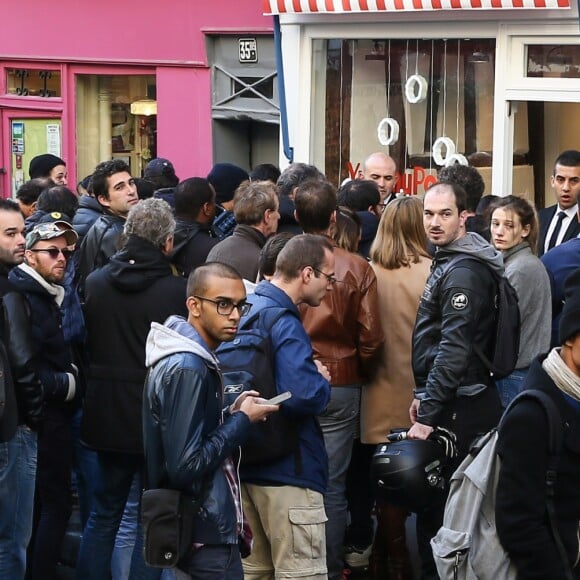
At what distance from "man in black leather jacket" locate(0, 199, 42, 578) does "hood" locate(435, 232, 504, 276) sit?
80.5 inches

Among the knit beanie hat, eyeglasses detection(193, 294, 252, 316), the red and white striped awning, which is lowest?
eyeglasses detection(193, 294, 252, 316)

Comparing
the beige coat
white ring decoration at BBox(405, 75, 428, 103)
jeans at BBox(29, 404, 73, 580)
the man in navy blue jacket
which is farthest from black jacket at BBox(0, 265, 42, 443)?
white ring decoration at BBox(405, 75, 428, 103)

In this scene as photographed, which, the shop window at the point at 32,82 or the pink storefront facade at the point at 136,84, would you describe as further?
the shop window at the point at 32,82

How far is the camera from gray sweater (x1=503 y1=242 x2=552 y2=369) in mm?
7152

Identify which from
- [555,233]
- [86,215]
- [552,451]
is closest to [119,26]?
[86,215]

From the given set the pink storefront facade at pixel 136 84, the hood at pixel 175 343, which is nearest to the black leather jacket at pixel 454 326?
the hood at pixel 175 343

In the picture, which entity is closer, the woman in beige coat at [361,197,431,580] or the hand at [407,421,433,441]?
the hand at [407,421,433,441]

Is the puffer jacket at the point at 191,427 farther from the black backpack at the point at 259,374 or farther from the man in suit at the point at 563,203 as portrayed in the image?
the man in suit at the point at 563,203

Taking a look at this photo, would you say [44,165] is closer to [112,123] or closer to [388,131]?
[388,131]

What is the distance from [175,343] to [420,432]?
1.85m

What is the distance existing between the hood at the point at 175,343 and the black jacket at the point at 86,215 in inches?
134

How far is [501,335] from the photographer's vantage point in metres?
6.53

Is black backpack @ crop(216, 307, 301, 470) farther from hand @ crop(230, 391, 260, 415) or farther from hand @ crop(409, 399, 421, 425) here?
hand @ crop(409, 399, 421, 425)

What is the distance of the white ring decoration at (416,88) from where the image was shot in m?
12.0
